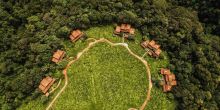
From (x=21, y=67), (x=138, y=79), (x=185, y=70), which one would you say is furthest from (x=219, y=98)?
(x=21, y=67)

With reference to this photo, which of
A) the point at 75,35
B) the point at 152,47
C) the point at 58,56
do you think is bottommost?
the point at 58,56

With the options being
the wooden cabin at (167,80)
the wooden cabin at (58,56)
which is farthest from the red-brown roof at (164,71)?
the wooden cabin at (58,56)

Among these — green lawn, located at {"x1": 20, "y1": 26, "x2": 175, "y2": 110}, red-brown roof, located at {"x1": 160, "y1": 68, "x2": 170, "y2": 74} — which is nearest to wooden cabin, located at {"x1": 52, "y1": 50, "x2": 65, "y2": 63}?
green lawn, located at {"x1": 20, "y1": 26, "x2": 175, "y2": 110}

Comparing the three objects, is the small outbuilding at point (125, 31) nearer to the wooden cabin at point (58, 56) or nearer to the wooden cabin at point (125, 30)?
the wooden cabin at point (125, 30)

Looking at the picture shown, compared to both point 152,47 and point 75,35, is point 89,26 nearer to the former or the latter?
point 75,35

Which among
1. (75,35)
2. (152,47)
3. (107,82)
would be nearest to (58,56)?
(75,35)

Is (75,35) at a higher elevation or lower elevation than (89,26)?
lower

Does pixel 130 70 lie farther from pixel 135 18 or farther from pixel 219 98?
pixel 219 98
